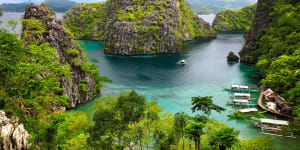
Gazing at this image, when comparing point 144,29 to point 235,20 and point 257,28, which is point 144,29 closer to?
point 257,28

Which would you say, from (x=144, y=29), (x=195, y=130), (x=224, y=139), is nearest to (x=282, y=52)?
(x=224, y=139)

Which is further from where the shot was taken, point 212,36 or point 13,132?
point 212,36

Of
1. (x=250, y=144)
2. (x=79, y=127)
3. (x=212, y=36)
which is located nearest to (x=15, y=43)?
(x=79, y=127)

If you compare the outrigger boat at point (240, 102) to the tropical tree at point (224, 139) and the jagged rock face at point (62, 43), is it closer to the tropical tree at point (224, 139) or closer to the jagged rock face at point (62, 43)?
the tropical tree at point (224, 139)

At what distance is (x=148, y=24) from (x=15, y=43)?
8404 centimetres

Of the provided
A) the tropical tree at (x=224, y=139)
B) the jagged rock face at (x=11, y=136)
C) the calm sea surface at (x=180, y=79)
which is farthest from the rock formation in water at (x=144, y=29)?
the jagged rock face at (x=11, y=136)

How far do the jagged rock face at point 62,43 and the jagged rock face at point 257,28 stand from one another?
186 ft

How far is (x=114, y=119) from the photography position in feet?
60.6

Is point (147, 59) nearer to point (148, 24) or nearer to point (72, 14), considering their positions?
point (148, 24)

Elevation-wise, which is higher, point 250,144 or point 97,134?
point 97,134

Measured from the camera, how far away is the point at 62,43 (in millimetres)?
41438

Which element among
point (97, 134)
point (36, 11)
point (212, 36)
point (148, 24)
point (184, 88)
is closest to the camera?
point (97, 134)

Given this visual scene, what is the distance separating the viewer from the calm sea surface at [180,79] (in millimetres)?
41931

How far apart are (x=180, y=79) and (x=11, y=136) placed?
49688mm
